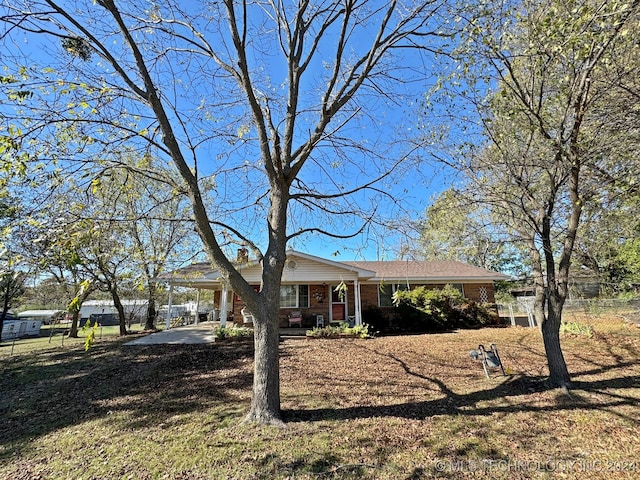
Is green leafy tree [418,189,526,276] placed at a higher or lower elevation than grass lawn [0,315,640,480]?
higher

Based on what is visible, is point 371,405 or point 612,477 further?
point 371,405

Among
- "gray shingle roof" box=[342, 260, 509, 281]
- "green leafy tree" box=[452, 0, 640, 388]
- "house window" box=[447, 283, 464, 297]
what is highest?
"green leafy tree" box=[452, 0, 640, 388]

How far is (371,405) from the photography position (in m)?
5.45

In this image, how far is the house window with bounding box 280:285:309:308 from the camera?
53.7 ft

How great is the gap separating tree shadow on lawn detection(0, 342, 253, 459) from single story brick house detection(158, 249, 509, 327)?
407 centimetres

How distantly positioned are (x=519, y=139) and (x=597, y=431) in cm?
472

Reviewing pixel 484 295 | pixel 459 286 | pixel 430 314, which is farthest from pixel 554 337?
pixel 484 295

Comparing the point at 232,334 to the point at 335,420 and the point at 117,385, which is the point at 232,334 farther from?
the point at 335,420

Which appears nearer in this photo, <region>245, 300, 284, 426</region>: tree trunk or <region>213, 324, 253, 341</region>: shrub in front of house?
<region>245, 300, 284, 426</region>: tree trunk

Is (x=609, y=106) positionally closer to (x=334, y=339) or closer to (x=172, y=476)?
(x=172, y=476)

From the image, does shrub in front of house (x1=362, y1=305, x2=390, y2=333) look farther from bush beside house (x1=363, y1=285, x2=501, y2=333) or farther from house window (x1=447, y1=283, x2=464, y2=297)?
house window (x1=447, y1=283, x2=464, y2=297)

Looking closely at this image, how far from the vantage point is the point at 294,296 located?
54.0ft

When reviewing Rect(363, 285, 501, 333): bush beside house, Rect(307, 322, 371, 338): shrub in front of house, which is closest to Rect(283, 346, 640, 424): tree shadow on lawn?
Rect(307, 322, 371, 338): shrub in front of house

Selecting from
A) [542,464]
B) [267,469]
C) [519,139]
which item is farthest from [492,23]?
[267,469]
